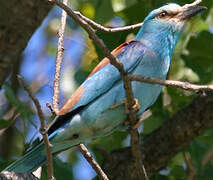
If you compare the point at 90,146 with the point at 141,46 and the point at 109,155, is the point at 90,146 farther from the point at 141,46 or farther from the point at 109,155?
the point at 141,46

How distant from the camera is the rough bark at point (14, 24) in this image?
452 centimetres

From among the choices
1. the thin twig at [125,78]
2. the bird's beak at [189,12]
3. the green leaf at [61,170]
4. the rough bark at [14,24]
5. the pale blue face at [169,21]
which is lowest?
the thin twig at [125,78]

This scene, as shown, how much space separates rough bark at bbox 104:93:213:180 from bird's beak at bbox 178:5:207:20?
1073 mm

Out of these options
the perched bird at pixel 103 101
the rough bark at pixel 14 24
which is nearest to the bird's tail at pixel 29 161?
the perched bird at pixel 103 101

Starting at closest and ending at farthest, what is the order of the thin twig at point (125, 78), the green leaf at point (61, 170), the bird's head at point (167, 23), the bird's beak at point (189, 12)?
the thin twig at point (125, 78), the bird's beak at point (189, 12), the bird's head at point (167, 23), the green leaf at point (61, 170)

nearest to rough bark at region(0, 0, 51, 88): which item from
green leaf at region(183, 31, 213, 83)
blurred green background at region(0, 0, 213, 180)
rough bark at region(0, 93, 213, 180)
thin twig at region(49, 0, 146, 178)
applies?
blurred green background at region(0, 0, 213, 180)

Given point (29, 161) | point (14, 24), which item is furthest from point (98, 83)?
point (14, 24)

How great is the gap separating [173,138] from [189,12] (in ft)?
4.23

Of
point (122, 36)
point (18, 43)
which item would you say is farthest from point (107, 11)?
point (18, 43)

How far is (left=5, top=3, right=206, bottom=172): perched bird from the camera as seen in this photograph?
349 cm

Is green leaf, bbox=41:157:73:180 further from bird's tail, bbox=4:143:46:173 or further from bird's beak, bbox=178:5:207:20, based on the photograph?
bird's beak, bbox=178:5:207:20

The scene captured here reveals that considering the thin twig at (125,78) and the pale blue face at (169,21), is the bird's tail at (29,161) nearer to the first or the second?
the thin twig at (125,78)

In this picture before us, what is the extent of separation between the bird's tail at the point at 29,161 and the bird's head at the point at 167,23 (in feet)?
3.58

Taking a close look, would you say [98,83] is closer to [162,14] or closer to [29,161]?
[29,161]
